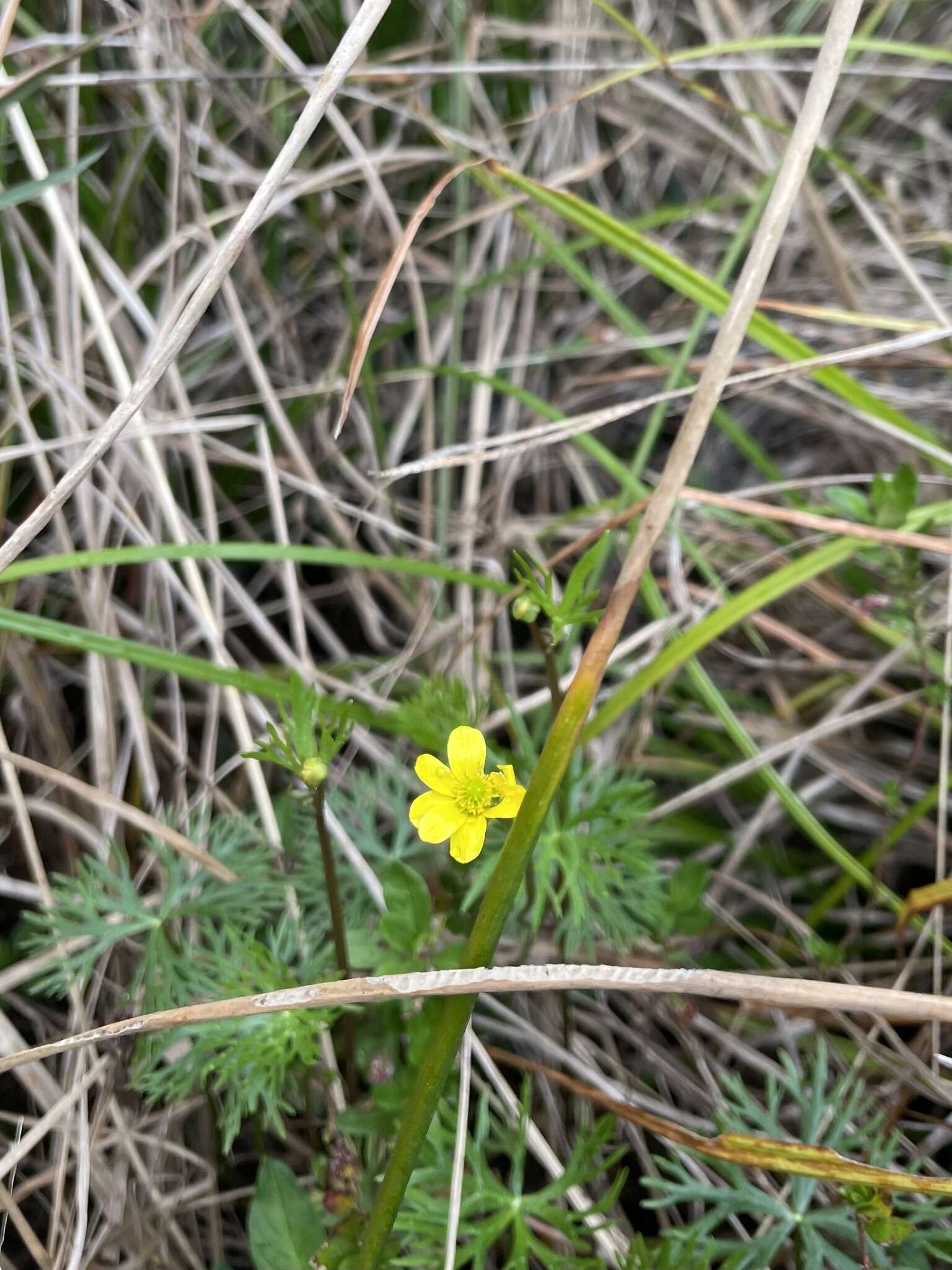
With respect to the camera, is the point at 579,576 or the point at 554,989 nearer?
the point at 554,989

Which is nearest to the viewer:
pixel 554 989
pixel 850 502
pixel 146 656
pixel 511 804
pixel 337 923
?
pixel 554 989

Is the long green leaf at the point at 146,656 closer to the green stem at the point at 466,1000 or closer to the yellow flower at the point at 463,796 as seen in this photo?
the yellow flower at the point at 463,796

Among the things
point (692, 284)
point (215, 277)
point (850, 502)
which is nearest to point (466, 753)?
point (215, 277)

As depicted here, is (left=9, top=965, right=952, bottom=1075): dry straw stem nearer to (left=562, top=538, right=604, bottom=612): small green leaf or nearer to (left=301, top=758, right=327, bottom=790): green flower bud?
(left=301, top=758, right=327, bottom=790): green flower bud

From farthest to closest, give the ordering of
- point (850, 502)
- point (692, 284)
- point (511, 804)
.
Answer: point (692, 284) < point (850, 502) < point (511, 804)

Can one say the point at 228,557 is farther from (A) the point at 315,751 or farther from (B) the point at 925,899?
A: (B) the point at 925,899

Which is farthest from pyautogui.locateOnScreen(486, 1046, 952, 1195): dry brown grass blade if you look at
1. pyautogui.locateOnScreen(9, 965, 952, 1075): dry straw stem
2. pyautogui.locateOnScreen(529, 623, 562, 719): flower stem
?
pyautogui.locateOnScreen(529, 623, 562, 719): flower stem

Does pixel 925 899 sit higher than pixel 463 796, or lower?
lower

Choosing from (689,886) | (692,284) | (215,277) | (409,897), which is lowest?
(689,886)
